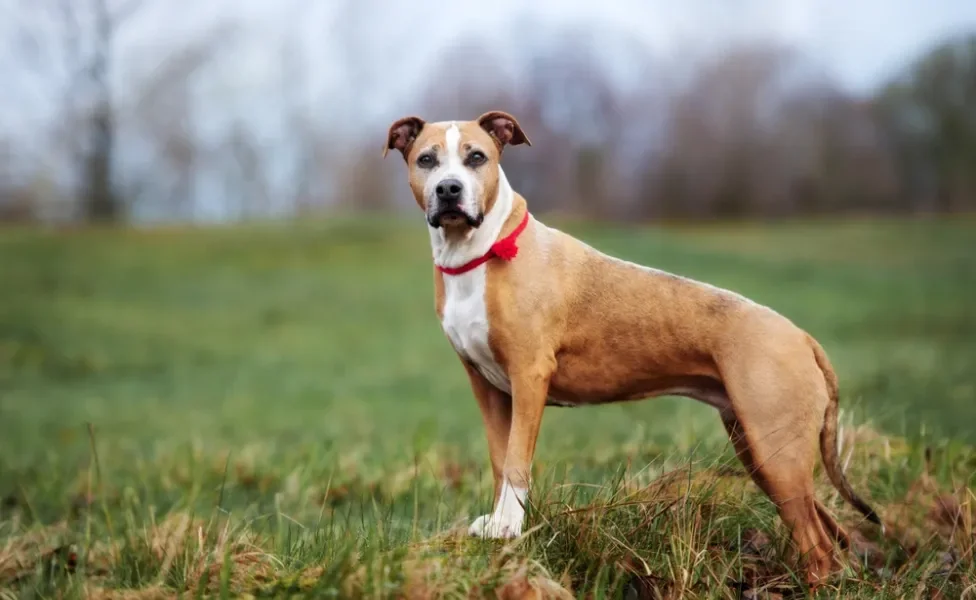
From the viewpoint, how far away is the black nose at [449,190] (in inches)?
146

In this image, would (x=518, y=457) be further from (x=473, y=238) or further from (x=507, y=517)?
(x=473, y=238)

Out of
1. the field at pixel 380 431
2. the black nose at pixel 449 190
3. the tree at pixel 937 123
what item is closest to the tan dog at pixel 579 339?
the black nose at pixel 449 190

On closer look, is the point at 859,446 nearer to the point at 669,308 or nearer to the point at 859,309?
the point at 669,308

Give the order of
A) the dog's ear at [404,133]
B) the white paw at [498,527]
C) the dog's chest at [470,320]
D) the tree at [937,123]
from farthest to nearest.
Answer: the tree at [937,123]
the dog's ear at [404,133]
the dog's chest at [470,320]
the white paw at [498,527]

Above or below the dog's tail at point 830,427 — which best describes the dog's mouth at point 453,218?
above

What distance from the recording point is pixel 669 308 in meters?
4.02

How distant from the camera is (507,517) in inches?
146

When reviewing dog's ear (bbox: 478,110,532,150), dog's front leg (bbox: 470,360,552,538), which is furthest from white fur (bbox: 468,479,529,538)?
dog's ear (bbox: 478,110,532,150)

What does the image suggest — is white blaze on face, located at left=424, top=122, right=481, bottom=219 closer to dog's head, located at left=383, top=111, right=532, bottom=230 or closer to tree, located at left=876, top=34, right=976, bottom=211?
dog's head, located at left=383, top=111, right=532, bottom=230

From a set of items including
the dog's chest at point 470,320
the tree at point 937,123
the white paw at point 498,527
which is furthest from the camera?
the tree at point 937,123

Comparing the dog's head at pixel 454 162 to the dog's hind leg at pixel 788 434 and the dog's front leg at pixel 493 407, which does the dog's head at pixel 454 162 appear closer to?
the dog's front leg at pixel 493 407

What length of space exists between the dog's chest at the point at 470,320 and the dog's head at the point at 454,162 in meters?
0.24

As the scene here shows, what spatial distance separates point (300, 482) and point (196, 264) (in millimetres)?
16878

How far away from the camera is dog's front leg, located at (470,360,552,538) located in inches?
146
